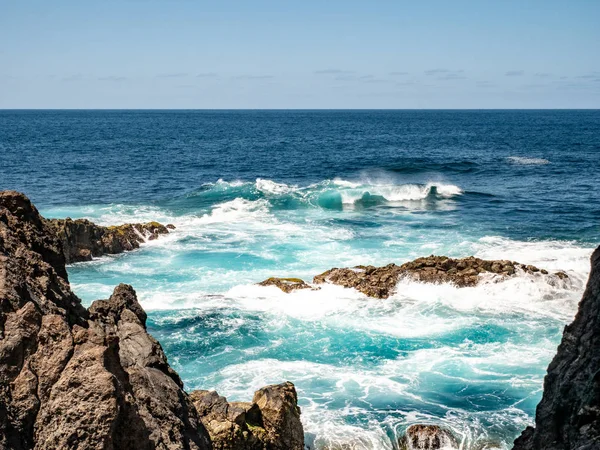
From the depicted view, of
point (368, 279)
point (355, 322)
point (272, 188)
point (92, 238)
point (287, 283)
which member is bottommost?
point (355, 322)

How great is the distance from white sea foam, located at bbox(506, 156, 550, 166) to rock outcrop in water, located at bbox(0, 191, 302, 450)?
234 feet

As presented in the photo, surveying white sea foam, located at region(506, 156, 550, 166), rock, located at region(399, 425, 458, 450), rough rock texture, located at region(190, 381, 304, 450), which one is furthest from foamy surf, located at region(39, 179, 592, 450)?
white sea foam, located at region(506, 156, 550, 166)

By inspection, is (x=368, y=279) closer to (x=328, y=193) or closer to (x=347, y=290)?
(x=347, y=290)

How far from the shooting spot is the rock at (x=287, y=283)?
1059 inches

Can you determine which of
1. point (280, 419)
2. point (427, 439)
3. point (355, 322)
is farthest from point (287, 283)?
point (280, 419)

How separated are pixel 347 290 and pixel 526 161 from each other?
5758 centimetres

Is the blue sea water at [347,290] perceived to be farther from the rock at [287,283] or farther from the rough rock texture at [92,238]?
the rough rock texture at [92,238]

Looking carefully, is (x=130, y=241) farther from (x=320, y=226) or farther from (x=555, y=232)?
(x=555, y=232)

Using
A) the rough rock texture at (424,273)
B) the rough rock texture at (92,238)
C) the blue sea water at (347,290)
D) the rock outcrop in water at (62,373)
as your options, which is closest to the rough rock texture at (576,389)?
the rock outcrop in water at (62,373)

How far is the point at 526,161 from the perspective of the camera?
7644cm

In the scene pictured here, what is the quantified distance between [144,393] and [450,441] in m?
9.35

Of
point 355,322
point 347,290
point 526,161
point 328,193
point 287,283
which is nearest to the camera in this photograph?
point 355,322

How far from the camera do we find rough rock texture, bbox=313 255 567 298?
27.2 meters

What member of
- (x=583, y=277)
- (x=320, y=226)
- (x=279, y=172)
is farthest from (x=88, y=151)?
(x=583, y=277)
